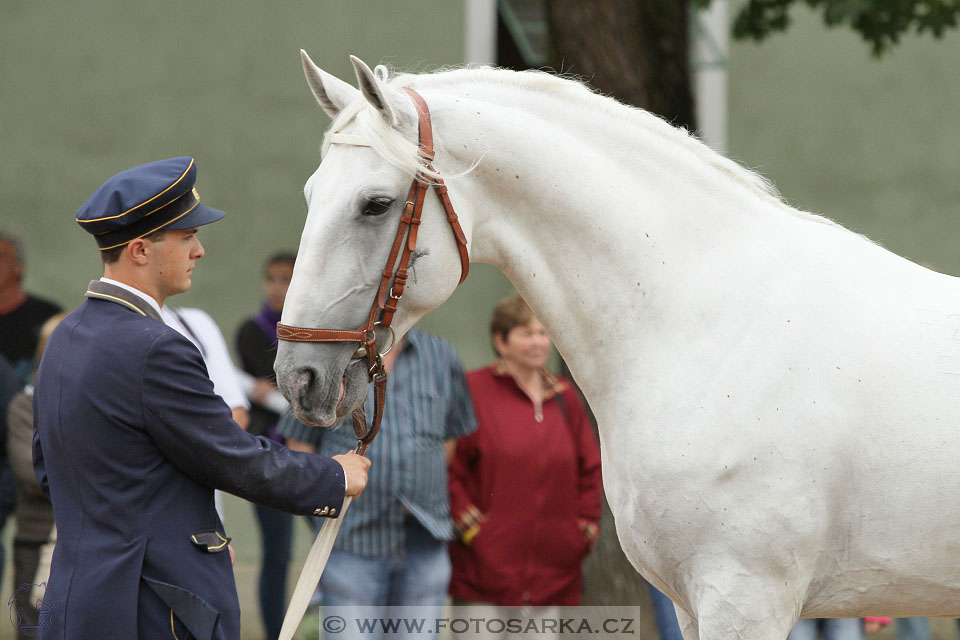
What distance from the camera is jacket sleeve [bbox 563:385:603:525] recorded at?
186 inches

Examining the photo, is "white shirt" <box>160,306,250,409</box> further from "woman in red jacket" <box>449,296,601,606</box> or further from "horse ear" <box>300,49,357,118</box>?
"horse ear" <box>300,49,357,118</box>

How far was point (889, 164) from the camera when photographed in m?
8.04

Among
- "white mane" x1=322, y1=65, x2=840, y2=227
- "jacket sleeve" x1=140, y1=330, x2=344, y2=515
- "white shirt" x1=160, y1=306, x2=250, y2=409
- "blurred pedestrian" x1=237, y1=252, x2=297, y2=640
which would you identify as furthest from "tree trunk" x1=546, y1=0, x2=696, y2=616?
"jacket sleeve" x1=140, y1=330, x2=344, y2=515

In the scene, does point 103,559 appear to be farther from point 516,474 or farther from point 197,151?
point 197,151

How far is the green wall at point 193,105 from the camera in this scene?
24.2 ft

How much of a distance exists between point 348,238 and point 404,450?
1815mm

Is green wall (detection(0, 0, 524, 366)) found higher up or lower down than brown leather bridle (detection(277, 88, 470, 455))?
higher up

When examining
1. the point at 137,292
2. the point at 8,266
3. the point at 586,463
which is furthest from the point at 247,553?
the point at 137,292

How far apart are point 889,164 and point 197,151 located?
5154 mm

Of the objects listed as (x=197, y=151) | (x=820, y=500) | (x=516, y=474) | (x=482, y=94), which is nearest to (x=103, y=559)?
(x=482, y=94)

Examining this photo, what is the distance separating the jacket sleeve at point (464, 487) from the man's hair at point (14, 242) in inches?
124

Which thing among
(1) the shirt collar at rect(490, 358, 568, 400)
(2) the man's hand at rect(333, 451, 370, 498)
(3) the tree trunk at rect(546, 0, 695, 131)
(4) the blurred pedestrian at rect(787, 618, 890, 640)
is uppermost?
(3) the tree trunk at rect(546, 0, 695, 131)

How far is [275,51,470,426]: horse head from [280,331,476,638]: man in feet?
5.16

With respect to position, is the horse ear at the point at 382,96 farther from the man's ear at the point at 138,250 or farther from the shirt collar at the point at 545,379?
the shirt collar at the point at 545,379
